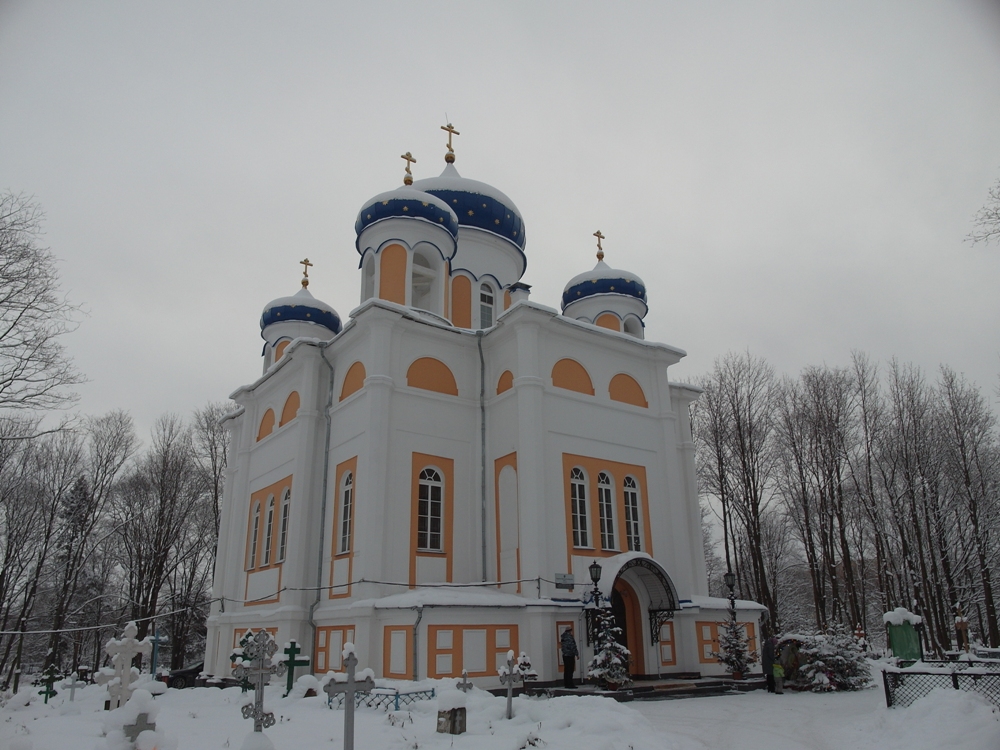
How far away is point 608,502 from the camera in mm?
15977

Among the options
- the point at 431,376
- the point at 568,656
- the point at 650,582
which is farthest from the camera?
the point at 431,376

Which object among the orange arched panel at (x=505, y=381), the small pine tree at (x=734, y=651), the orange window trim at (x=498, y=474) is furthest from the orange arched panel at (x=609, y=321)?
the small pine tree at (x=734, y=651)

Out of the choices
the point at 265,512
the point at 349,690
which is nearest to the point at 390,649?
the point at 349,690

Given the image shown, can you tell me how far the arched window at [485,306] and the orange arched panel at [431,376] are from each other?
144 inches

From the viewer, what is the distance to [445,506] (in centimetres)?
1530

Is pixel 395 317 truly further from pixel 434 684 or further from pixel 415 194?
pixel 434 684

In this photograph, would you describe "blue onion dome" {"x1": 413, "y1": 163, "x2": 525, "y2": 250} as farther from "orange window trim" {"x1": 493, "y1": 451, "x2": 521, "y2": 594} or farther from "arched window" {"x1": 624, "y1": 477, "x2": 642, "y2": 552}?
"arched window" {"x1": 624, "y1": 477, "x2": 642, "y2": 552}

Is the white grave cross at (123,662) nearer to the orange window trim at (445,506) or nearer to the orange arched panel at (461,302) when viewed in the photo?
the orange window trim at (445,506)

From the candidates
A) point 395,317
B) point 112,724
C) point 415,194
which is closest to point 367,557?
point 395,317

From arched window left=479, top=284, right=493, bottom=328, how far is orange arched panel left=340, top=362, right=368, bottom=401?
14.4ft

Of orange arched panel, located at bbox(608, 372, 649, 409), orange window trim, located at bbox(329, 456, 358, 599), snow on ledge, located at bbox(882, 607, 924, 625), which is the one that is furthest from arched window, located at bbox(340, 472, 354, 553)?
snow on ledge, located at bbox(882, 607, 924, 625)

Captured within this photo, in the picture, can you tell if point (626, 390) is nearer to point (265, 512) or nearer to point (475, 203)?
point (475, 203)

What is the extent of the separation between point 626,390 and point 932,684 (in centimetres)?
927

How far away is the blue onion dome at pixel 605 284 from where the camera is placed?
70.1 ft
